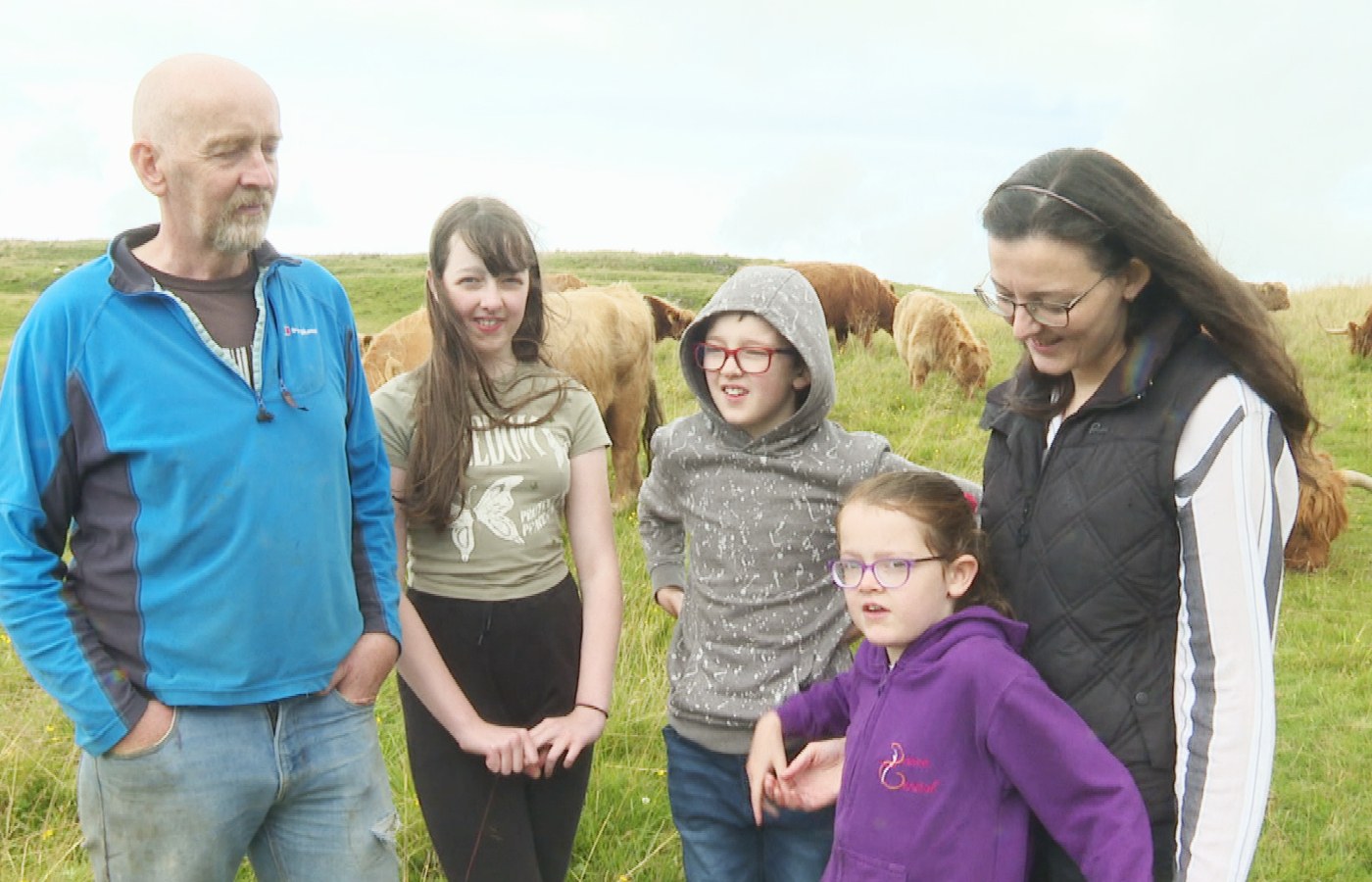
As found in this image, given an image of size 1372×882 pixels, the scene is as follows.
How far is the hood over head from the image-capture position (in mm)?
2896

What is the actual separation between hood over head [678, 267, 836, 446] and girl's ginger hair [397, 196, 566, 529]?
0.52 m

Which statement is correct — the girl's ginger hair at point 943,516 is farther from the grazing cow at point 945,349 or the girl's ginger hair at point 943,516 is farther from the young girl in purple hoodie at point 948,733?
the grazing cow at point 945,349

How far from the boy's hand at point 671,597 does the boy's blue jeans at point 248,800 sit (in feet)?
2.88

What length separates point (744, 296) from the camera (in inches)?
115

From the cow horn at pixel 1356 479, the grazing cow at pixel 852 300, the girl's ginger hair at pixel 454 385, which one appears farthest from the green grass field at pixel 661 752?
the grazing cow at pixel 852 300

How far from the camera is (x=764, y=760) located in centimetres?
262

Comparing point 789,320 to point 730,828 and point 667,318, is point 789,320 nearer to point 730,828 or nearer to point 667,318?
point 730,828

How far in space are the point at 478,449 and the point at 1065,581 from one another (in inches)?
60.2

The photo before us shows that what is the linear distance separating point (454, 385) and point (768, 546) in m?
0.91

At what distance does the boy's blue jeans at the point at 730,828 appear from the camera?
2.80m

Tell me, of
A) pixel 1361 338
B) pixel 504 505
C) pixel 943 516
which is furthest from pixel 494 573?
pixel 1361 338

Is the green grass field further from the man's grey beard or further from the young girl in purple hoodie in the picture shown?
the man's grey beard

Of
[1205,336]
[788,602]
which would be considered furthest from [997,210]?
[788,602]

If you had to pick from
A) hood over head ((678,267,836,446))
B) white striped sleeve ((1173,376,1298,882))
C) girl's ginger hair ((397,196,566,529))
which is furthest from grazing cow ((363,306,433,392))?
white striped sleeve ((1173,376,1298,882))
